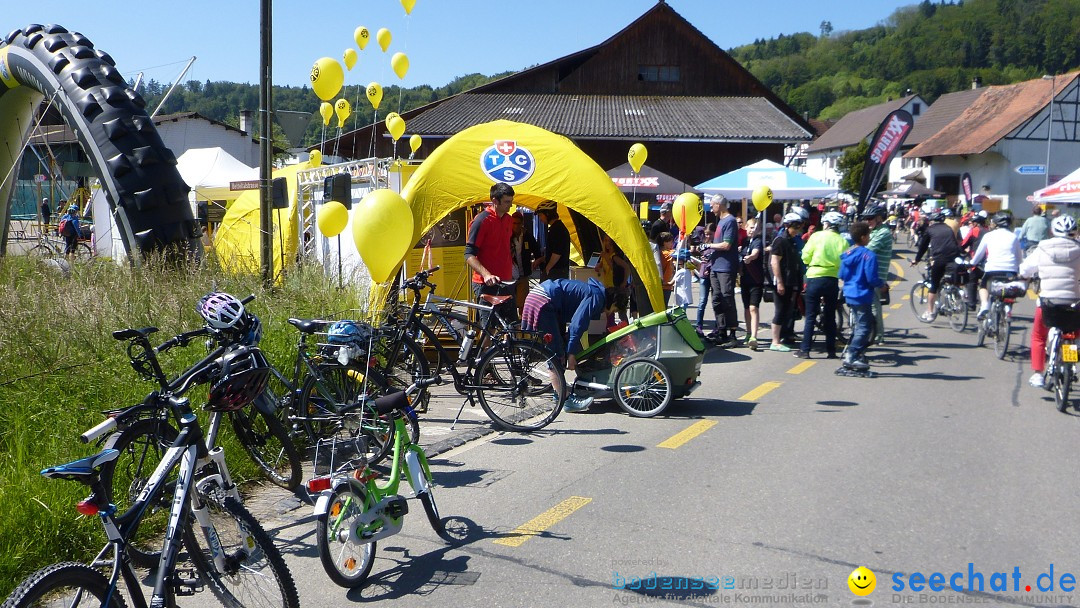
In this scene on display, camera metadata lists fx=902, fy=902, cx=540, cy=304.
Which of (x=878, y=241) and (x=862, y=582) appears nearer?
(x=862, y=582)

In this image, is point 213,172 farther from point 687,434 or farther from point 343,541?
point 343,541

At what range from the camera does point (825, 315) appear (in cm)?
1111

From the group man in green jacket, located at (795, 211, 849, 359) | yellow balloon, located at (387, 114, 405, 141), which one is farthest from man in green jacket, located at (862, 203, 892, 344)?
yellow balloon, located at (387, 114, 405, 141)

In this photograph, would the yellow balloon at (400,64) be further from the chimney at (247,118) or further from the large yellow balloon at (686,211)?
the chimney at (247,118)

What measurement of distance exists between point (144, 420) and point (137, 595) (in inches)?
40.4

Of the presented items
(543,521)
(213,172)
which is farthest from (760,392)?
(213,172)

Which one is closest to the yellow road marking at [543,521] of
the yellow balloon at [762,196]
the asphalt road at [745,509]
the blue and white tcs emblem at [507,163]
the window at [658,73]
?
the asphalt road at [745,509]

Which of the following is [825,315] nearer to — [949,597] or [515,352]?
[515,352]

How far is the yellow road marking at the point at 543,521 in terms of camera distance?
5078 millimetres

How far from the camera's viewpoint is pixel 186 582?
358 cm

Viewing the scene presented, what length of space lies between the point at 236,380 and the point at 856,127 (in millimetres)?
84258

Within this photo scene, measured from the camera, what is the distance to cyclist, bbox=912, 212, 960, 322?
14.0 m

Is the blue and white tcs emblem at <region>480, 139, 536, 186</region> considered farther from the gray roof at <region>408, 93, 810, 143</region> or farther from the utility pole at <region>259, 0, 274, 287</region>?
the gray roof at <region>408, 93, 810, 143</region>

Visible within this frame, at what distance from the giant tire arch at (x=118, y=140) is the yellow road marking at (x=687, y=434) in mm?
5811
